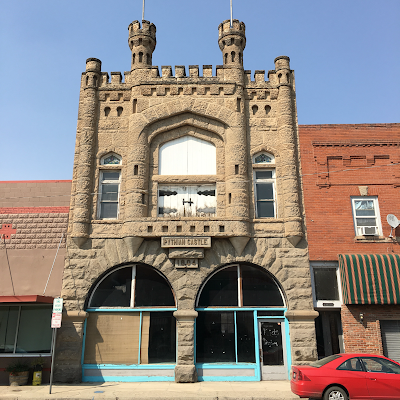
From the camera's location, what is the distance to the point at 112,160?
1633cm

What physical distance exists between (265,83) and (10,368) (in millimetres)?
14869

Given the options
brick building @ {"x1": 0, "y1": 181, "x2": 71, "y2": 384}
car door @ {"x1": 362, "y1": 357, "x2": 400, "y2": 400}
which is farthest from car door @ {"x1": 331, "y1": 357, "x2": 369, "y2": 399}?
brick building @ {"x1": 0, "y1": 181, "x2": 71, "y2": 384}

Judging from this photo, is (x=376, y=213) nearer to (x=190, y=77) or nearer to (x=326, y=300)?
(x=326, y=300)

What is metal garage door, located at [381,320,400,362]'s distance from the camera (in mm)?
13836

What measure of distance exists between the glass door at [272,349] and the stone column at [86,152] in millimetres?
7695

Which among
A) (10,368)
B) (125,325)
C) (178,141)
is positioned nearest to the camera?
(10,368)

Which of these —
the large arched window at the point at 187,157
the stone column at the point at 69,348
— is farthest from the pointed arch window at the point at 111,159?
the stone column at the point at 69,348

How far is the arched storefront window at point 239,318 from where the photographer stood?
14.1 metres

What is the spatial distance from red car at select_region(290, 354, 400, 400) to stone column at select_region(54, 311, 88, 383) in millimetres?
7691

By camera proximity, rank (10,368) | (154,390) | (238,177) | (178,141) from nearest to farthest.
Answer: (154,390) < (10,368) < (238,177) < (178,141)

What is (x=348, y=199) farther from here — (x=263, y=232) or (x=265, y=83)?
(x=265, y=83)

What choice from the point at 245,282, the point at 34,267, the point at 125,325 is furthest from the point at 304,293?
the point at 34,267

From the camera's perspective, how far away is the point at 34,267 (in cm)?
1484

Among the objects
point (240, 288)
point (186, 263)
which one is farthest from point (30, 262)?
point (240, 288)
